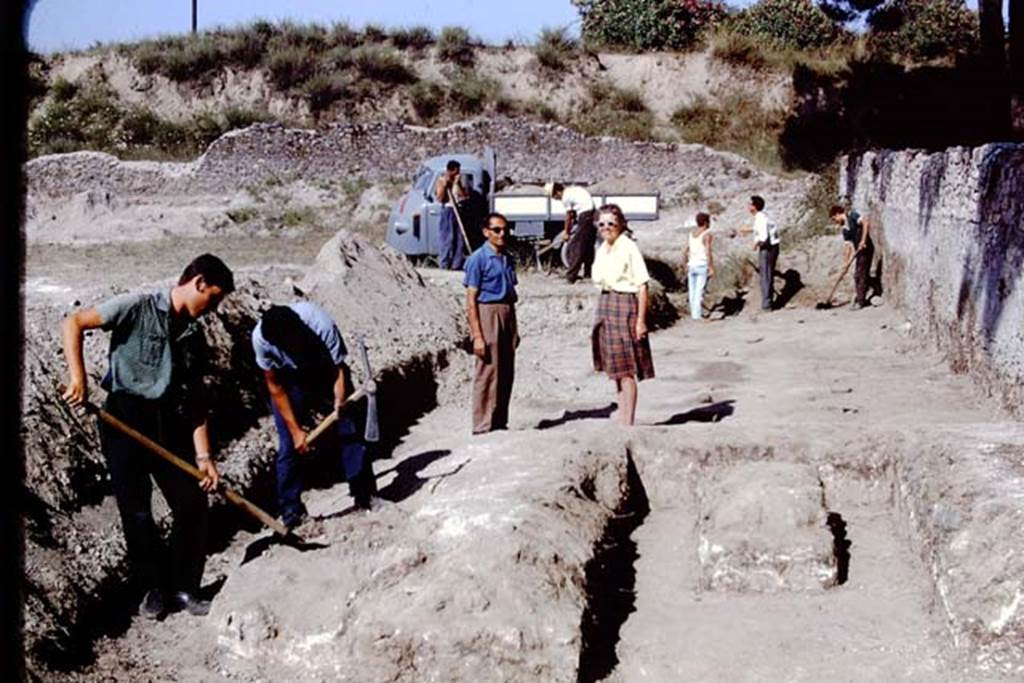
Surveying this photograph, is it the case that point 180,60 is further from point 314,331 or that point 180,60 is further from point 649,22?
point 314,331

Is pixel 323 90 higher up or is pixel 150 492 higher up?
pixel 323 90

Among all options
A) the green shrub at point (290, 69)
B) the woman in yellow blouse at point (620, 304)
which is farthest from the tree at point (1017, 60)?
the green shrub at point (290, 69)

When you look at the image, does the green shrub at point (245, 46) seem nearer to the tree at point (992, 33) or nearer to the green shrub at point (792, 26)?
the green shrub at point (792, 26)

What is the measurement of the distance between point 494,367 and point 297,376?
196 centimetres

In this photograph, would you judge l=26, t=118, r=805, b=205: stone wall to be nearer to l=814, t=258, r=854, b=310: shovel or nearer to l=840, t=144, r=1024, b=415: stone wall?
l=814, t=258, r=854, b=310: shovel

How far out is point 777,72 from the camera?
29.9 meters

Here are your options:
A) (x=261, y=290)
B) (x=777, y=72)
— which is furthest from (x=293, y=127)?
(x=261, y=290)

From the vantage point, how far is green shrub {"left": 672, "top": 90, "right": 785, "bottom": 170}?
90.2 feet

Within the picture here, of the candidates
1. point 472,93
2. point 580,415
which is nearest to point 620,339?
point 580,415

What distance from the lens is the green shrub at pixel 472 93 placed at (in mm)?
30359

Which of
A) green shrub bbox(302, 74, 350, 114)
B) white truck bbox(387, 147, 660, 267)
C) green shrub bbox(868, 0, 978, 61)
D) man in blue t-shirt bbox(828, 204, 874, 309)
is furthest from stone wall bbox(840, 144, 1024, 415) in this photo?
green shrub bbox(302, 74, 350, 114)

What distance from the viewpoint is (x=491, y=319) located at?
25.0 ft

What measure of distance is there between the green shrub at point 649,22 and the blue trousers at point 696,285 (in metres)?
19.8

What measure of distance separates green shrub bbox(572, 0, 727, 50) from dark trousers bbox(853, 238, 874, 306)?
63.3 ft
